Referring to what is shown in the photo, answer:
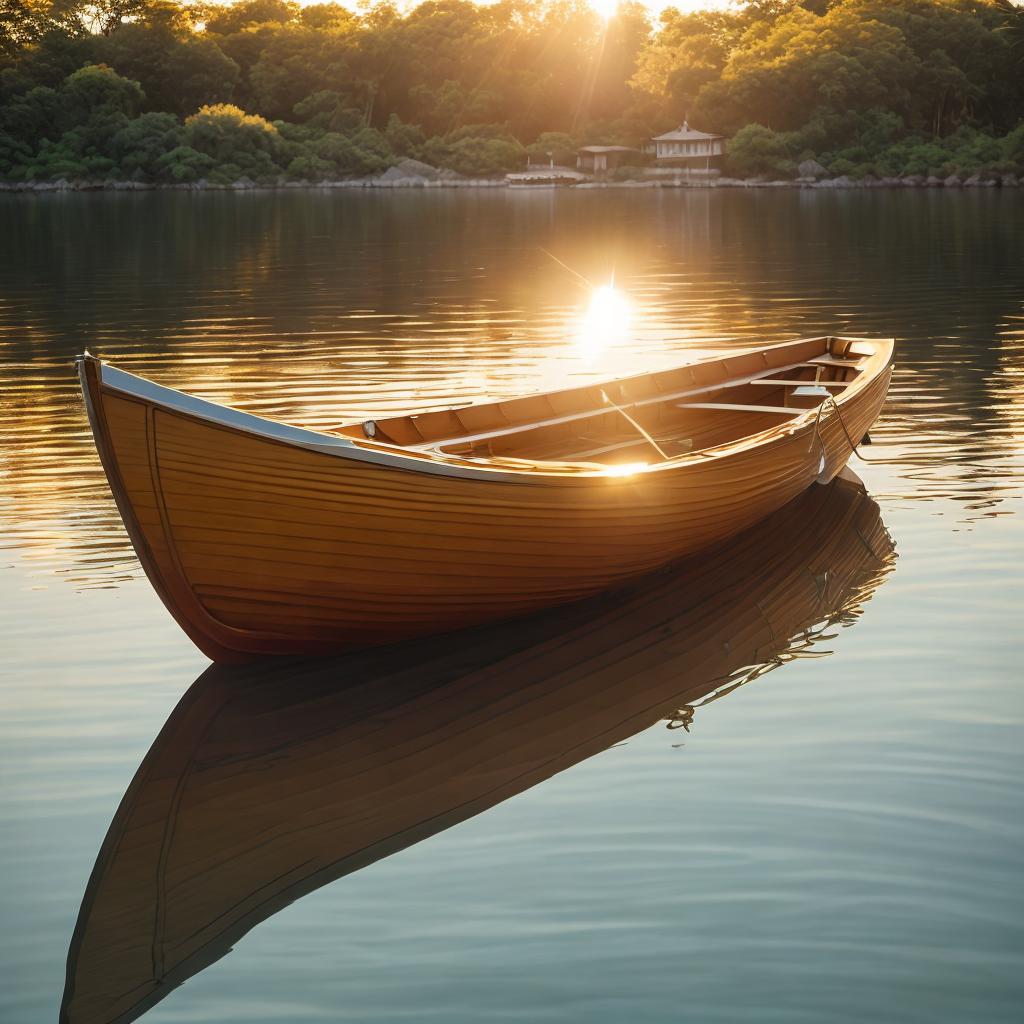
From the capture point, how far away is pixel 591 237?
43.2 metres

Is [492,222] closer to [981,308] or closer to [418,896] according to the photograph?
[981,308]

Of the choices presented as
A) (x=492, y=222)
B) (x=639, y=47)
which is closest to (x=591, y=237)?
(x=492, y=222)

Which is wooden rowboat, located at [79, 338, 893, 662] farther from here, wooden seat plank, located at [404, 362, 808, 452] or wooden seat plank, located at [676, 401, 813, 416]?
wooden seat plank, located at [676, 401, 813, 416]

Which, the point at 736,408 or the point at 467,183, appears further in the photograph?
the point at 467,183

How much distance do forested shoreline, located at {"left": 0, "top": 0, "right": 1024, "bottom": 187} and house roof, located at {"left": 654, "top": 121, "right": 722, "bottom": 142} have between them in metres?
1.88

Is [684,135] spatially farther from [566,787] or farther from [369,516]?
[566,787]

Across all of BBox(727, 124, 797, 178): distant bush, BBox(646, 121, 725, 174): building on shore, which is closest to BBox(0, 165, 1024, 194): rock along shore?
BBox(727, 124, 797, 178): distant bush

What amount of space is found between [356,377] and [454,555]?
938cm

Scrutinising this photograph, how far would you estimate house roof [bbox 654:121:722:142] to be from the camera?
90625 millimetres

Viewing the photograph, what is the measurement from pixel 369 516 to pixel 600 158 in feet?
306

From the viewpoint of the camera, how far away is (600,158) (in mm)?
97375

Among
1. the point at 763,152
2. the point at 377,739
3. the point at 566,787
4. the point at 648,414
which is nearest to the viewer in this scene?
the point at 566,787

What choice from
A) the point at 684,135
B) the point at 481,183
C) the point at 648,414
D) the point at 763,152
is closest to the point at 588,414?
the point at 648,414

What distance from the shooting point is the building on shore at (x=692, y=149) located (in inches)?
3583
